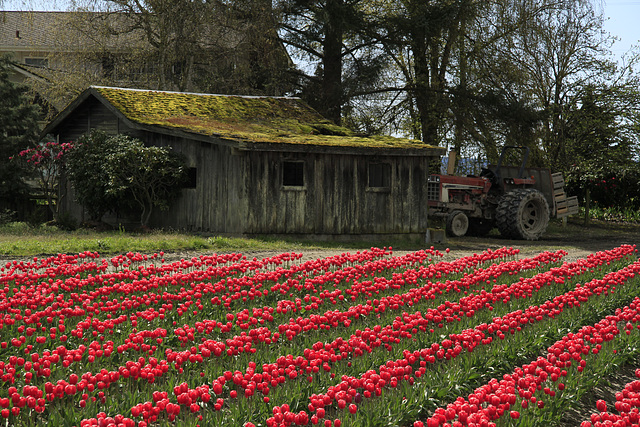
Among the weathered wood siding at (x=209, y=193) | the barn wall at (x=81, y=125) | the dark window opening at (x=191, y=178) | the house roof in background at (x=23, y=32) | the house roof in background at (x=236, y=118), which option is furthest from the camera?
the house roof in background at (x=23, y=32)

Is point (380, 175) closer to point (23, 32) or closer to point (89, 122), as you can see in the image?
point (89, 122)

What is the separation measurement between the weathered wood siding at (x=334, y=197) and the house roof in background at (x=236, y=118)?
0.58m

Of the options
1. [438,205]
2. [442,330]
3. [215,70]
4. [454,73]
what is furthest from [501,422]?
[454,73]

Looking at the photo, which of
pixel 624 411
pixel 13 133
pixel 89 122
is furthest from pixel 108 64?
pixel 624 411

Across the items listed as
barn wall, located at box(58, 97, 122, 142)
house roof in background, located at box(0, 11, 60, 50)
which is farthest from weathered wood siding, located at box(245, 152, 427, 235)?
house roof in background, located at box(0, 11, 60, 50)

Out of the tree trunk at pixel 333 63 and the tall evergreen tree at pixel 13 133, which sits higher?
the tree trunk at pixel 333 63

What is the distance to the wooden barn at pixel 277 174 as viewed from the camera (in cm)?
1792

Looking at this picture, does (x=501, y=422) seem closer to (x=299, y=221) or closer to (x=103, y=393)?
(x=103, y=393)

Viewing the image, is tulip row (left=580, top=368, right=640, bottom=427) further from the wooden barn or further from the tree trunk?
the tree trunk

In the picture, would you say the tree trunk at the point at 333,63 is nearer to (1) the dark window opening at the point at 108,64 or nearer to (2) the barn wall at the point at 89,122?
(2) the barn wall at the point at 89,122

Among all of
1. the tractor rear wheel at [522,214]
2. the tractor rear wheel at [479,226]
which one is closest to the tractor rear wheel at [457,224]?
the tractor rear wheel at [522,214]

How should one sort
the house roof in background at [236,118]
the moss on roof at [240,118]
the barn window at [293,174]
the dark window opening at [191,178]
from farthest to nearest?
the dark window opening at [191,178], the moss on roof at [240,118], the house roof in background at [236,118], the barn window at [293,174]

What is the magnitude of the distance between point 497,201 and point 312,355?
57.1 feet

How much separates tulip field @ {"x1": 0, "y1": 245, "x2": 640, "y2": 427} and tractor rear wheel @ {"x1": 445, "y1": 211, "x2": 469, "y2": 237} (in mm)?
10469
